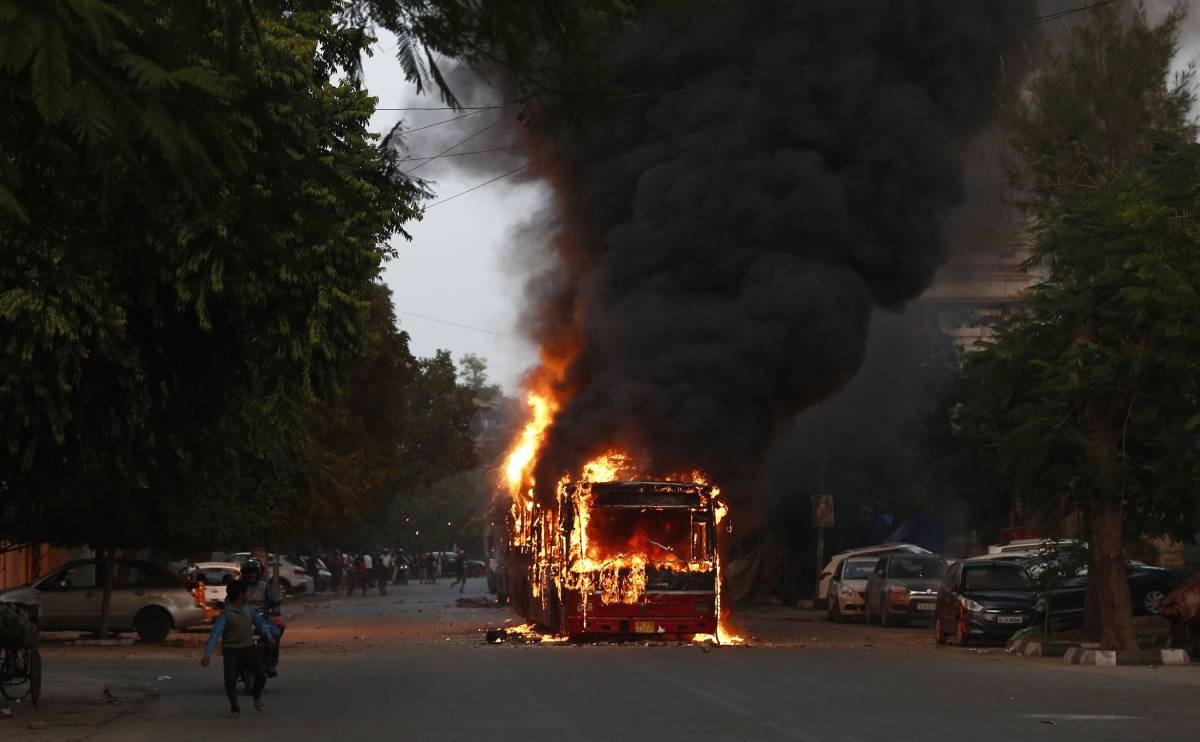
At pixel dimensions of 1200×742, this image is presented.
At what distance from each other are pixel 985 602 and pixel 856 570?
35.1 feet

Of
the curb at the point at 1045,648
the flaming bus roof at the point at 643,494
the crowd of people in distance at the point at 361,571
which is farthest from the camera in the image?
the crowd of people in distance at the point at 361,571

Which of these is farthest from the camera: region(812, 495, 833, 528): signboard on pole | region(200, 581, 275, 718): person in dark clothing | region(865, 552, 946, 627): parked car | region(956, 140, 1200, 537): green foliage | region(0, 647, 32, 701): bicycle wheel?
region(812, 495, 833, 528): signboard on pole

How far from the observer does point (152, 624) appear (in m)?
30.0

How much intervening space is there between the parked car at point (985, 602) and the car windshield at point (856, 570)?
8895 millimetres

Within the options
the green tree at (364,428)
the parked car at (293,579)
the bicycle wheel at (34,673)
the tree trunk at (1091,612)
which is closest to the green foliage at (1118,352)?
the tree trunk at (1091,612)

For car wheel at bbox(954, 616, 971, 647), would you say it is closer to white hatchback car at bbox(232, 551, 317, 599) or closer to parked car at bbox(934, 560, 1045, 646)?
parked car at bbox(934, 560, 1045, 646)

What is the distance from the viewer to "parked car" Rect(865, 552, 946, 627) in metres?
32.8

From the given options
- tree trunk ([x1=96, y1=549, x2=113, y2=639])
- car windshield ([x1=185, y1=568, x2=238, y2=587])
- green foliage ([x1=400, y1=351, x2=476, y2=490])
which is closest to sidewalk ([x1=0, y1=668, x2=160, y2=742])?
tree trunk ([x1=96, y1=549, x2=113, y2=639])

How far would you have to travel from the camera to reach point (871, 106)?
1236 inches

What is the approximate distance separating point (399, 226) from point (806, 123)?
53.2 ft

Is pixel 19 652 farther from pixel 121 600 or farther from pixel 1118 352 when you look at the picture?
pixel 1118 352

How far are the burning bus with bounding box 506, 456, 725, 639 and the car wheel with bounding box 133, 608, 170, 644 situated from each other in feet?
27.4

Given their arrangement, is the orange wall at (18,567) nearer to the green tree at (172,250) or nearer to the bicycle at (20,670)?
the green tree at (172,250)

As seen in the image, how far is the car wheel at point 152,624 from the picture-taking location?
29.9 meters
